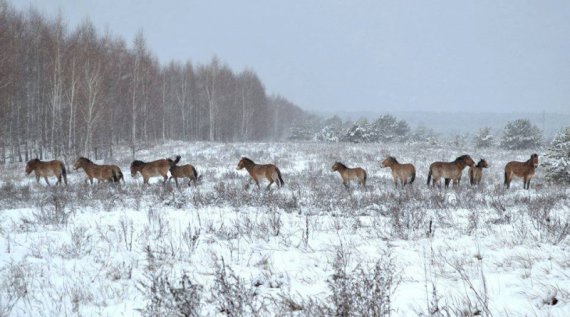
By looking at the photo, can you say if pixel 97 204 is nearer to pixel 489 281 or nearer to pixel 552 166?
pixel 489 281

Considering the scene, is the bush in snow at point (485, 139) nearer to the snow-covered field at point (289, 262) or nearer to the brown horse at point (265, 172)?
the brown horse at point (265, 172)

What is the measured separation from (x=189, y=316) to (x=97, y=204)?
22.8 ft

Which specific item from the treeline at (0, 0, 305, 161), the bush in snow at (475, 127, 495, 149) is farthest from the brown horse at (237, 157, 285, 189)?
the bush in snow at (475, 127, 495, 149)

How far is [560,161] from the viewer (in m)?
13.7

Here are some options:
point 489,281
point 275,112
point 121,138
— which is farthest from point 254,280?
point 275,112

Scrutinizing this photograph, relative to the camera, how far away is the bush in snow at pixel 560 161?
539 inches

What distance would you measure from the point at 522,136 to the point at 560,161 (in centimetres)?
3368

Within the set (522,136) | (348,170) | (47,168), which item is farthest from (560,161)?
(522,136)

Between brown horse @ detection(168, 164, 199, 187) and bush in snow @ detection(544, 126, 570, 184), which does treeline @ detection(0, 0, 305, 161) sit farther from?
bush in snow @ detection(544, 126, 570, 184)

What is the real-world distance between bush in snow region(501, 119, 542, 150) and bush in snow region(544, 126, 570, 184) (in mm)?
32067

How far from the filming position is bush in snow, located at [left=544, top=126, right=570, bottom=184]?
44.9 feet

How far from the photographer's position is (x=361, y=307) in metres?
2.82

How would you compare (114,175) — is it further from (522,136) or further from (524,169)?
(522,136)

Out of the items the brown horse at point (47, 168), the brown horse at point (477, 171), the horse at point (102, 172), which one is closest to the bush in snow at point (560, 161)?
the brown horse at point (477, 171)
